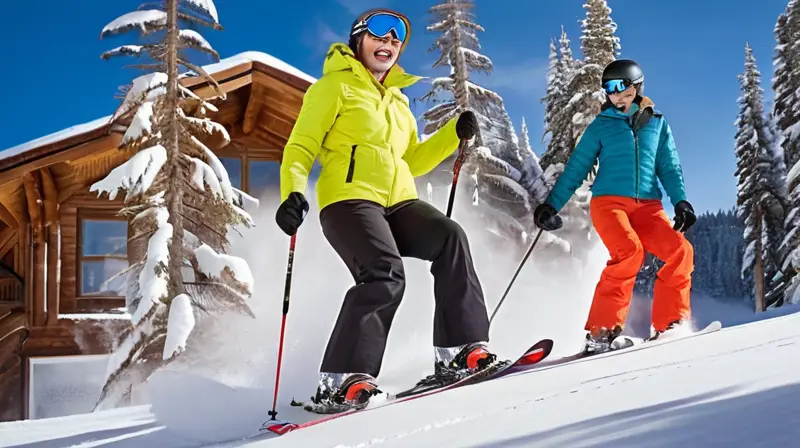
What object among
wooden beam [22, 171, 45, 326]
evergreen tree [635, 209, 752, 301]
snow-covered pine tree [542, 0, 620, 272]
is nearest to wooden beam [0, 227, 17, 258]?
wooden beam [22, 171, 45, 326]

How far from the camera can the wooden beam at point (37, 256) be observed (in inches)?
465

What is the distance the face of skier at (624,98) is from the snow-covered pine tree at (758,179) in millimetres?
22386

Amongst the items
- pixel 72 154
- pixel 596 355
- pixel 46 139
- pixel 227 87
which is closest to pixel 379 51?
pixel 596 355

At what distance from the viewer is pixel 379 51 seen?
391 centimetres

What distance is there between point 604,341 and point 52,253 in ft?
35.9

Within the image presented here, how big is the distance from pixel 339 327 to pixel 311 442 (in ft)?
2.98

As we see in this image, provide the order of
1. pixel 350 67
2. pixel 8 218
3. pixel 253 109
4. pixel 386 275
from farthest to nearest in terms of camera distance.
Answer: pixel 253 109
pixel 8 218
pixel 350 67
pixel 386 275

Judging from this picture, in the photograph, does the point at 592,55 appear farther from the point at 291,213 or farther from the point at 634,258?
the point at 291,213

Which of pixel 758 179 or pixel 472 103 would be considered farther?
pixel 758 179

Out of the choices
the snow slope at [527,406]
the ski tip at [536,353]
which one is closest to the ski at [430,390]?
the ski tip at [536,353]

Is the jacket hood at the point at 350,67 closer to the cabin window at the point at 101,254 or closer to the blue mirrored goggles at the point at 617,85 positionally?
the blue mirrored goggles at the point at 617,85

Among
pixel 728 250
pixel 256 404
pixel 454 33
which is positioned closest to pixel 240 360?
pixel 256 404

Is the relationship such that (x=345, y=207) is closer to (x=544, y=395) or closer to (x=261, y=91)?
(x=544, y=395)

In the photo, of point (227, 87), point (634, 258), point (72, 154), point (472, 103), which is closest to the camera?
point (634, 258)
